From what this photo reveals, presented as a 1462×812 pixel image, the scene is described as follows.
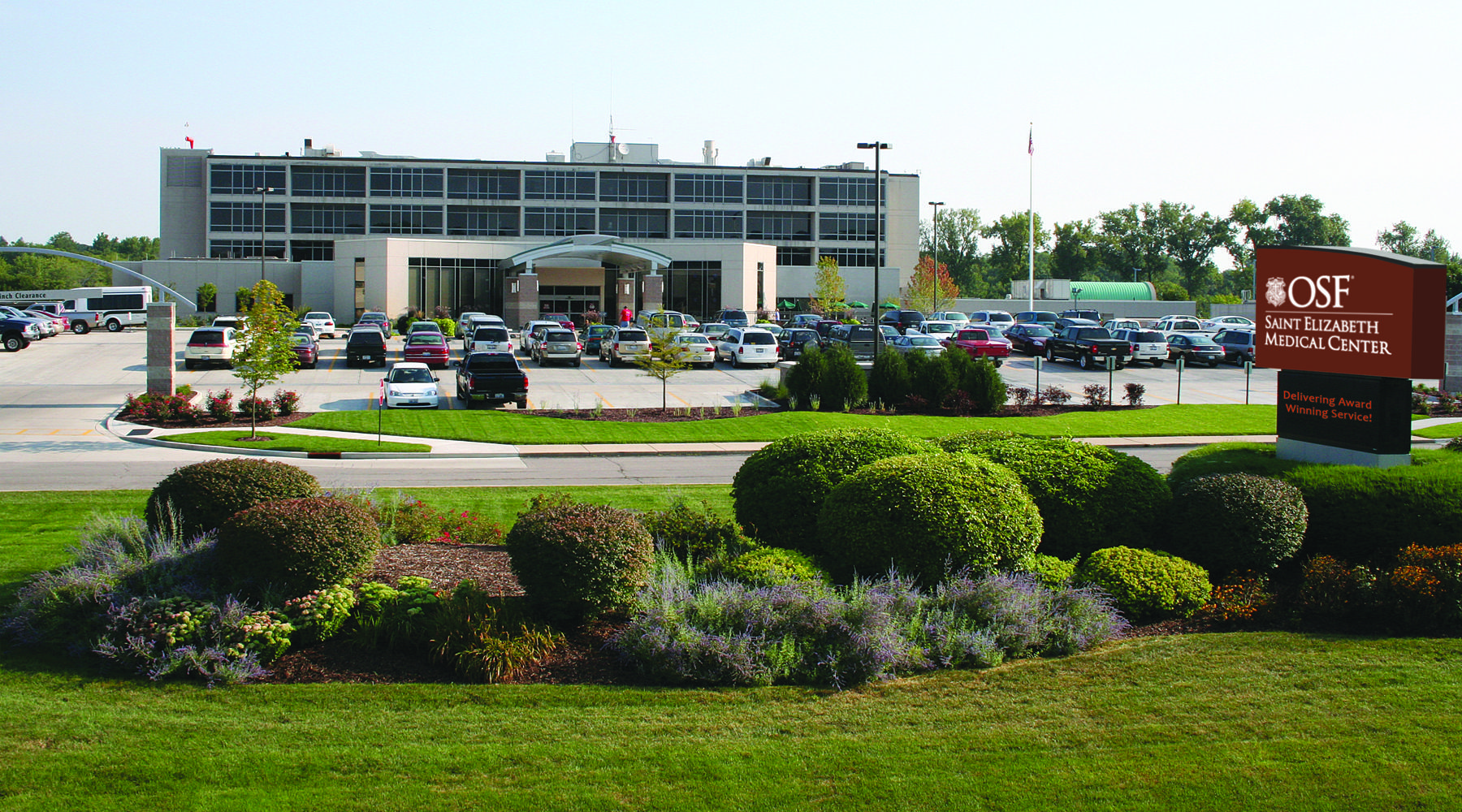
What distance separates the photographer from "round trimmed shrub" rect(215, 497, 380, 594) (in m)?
8.25

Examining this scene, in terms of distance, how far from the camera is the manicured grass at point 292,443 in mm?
23484

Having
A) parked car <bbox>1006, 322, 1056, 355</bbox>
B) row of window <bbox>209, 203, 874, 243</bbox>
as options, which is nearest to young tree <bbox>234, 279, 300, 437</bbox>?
parked car <bbox>1006, 322, 1056, 355</bbox>

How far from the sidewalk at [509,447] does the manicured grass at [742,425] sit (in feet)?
1.40

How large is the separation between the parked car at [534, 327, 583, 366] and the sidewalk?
17981mm

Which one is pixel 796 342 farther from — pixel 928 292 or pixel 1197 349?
pixel 928 292

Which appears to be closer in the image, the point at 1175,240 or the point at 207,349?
the point at 207,349

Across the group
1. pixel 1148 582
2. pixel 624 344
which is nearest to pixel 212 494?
pixel 1148 582

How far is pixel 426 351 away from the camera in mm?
43125

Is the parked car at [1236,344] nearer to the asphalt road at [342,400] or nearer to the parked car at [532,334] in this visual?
the asphalt road at [342,400]

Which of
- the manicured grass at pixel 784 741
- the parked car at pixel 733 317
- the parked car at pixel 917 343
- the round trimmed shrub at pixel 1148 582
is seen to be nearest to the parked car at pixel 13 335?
the parked car at pixel 733 317

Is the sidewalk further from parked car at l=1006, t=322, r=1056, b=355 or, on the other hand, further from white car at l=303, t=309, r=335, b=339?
white car at l=303, t=309, r=335, b=339

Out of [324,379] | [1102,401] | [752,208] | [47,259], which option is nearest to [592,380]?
[324,379]

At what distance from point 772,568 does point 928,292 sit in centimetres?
7288

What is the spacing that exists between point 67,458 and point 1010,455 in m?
19.5
